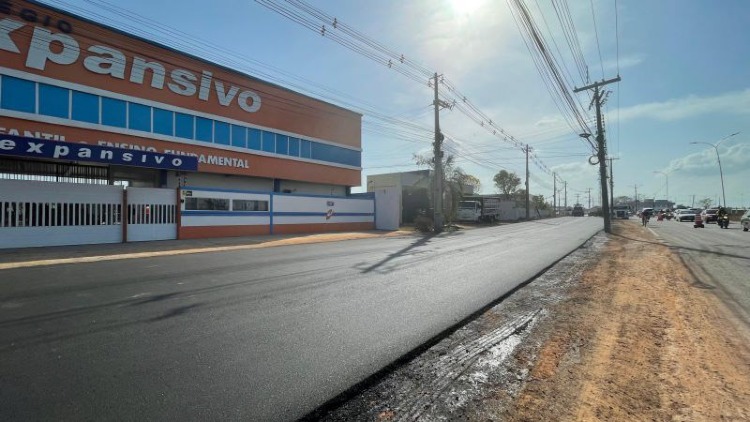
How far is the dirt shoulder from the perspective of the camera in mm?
3279

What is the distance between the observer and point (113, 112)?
21406 mm

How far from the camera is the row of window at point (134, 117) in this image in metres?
18.6

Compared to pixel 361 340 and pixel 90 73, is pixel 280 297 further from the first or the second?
pixel 90 73

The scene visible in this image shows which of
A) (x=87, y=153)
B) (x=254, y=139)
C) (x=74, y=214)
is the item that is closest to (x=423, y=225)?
(x=254, y=139)

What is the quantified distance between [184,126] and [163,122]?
1.27 meters

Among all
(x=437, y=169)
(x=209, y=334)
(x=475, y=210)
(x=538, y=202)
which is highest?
(x=437, y=169)

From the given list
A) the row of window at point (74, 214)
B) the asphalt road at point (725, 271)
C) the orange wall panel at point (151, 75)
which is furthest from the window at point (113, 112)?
the asphalt road at point (725, 271)

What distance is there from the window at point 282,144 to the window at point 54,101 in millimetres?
13059

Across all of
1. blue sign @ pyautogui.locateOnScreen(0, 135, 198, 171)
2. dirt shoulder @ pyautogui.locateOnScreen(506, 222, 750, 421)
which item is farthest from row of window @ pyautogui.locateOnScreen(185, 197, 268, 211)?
dirt shoulder @ pyautogui.locateOnScreen(506, 222, 750, 421)

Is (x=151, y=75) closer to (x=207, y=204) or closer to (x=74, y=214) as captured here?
(x=207, y=204)

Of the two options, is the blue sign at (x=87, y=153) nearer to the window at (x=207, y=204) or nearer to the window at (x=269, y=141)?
the window at (x=207, y=204)

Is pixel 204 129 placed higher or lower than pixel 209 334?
higher

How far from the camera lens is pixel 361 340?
4.83 metres

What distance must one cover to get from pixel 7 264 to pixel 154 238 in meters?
8.25
